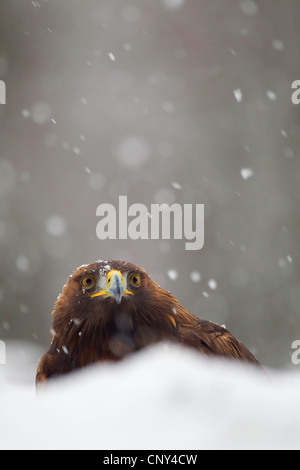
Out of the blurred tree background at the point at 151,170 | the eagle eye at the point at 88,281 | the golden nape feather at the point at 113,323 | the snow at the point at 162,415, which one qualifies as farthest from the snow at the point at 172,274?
the snow at the point at 162,415

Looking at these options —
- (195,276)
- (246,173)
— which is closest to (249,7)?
(246,173)

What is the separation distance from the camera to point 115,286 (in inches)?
63.2

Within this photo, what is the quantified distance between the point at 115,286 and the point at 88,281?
170 mm

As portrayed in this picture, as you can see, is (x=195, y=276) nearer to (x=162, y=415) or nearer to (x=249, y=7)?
(x=249, y=7)

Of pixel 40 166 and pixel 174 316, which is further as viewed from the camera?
pixel 40 166

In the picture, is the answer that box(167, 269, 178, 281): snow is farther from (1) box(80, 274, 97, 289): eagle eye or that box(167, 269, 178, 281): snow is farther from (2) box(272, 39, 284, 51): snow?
(1) box(80, 274, 97, 289): eagle eye

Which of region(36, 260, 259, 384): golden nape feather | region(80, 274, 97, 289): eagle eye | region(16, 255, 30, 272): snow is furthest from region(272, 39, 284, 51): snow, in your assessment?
region(80, 274, 97, 289): eagle eye

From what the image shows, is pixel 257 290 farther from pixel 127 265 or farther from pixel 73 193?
pixel 127 265

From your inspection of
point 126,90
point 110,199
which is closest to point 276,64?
point 126,90

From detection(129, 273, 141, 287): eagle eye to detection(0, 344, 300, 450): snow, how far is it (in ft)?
2.02

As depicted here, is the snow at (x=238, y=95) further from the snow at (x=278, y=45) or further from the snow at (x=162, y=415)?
the snow at (x=162, y=415)
